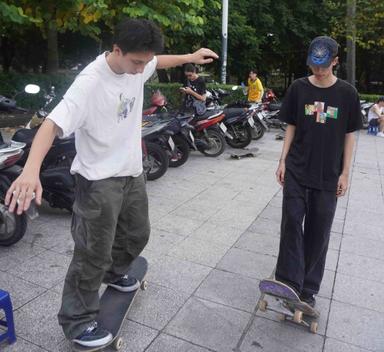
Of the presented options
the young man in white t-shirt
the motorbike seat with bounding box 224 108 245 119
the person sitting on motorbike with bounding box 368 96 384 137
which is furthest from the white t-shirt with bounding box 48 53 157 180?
the person sitting on motorbike with bounding box 368 96 384 137

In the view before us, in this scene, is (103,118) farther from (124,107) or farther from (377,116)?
(377,116)

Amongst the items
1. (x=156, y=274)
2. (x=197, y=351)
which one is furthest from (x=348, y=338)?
(x=156, y=274)

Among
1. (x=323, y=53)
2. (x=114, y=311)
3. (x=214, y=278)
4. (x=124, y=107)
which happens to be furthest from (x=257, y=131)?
(x=124, y=107)

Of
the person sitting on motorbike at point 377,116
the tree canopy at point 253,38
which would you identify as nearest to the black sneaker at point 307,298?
the tree canopy at point 253,38

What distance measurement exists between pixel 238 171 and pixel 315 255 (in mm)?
4545

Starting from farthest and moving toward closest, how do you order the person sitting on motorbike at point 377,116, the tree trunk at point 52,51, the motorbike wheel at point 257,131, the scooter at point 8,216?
the tree trunk at point 52,51 < the person sitting on motorbike at point 377,116 < the motorbike wheel at point 257,131 < the scooter at point 8,216

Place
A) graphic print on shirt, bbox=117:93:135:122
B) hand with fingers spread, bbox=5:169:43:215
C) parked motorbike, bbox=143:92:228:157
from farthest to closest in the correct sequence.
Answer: parked motorbike, bbox=143:92:228:157
graphic print on shirt, bbox=117:93:135:122
hand with fingers spread, bbox=5:169:43:215

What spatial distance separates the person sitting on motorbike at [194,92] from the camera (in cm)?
837

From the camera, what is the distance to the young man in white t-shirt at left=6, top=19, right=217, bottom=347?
86.8 inches

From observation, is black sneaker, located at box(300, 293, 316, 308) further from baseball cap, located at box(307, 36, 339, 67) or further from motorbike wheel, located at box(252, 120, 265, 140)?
motorbike wheel, located at box(252, 120, 265, 140)

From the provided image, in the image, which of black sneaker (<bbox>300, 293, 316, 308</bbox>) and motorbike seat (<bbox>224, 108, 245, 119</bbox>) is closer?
black sneaker (<bbox>300, 293, 316, 308</bbox>)

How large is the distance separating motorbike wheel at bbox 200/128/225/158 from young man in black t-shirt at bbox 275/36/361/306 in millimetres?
5503

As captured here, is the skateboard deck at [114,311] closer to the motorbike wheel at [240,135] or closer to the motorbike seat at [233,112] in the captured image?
the motorbike seat at [233,112]

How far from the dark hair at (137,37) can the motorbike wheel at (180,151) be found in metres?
5.22
